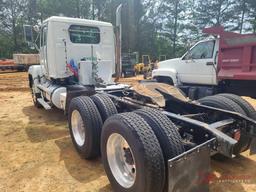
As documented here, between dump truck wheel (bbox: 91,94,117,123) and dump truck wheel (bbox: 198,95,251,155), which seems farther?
dump truck wheel (bbox: 91,94,117,123)

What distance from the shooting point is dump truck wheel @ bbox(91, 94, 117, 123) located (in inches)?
149

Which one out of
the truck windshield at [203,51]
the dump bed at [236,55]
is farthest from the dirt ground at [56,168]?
the truck windshield at [203,51]

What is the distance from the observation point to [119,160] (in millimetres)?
3117

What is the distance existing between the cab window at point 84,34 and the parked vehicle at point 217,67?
9.74 feet

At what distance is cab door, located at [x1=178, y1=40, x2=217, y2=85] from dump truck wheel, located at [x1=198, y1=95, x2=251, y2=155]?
3612 mm

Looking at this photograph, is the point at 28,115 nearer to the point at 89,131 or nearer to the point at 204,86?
Answer: the point at 89,131

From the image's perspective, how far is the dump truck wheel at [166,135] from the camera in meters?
2.50

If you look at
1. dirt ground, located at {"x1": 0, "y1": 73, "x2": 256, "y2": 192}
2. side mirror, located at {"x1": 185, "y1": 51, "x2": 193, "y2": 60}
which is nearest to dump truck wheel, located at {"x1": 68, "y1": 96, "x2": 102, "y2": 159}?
dirt ground, located at {"x1": 0, "y1": 73, "x2": 256, "y2": 192}

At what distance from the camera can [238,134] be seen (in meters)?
3.08

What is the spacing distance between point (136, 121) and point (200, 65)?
5555mm

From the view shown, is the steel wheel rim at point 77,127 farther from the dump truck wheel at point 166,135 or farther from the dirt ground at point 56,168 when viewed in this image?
the dump truck wheel at point 166,135

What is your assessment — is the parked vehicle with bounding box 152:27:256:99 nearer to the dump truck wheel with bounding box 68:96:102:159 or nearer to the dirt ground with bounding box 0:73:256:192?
the dirt ground with bounding box 0:73:256:192

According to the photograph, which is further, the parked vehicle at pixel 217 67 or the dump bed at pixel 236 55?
the parked vehicle at pixel 217 67

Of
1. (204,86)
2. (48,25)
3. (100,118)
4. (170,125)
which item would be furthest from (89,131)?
(204,86)
